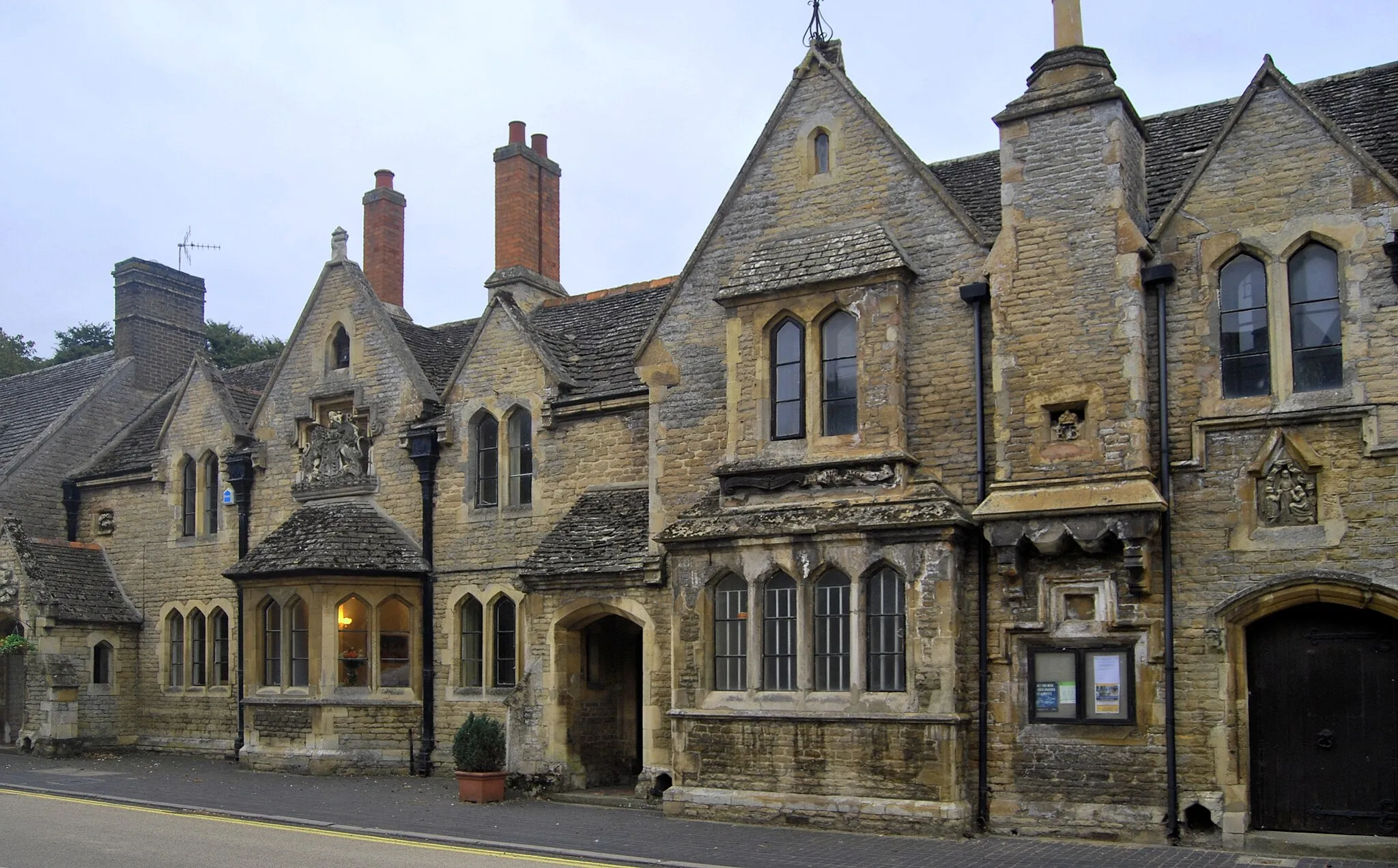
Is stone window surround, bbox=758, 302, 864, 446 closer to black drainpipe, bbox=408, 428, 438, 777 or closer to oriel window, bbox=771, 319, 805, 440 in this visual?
oriel window, bbox=771, 319, 805, 440

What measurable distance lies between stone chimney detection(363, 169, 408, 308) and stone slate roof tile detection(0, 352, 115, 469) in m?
8.14

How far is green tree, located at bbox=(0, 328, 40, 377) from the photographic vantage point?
5256 centimetres

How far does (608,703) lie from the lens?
21469mm

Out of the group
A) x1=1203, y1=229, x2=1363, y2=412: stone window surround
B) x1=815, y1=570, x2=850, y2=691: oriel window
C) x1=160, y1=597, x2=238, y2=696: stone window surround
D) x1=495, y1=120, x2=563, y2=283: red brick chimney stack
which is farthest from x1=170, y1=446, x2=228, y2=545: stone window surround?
x1=1203, y1=229, x2=1363, y2=412: stone window surround

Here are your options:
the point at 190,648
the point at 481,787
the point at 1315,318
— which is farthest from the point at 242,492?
the point at 1315,318

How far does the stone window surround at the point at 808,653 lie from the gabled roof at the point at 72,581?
15.8 m

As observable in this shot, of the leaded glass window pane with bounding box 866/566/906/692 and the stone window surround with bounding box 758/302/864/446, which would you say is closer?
the leaded glass window pane with bounding box 866/566/906/692

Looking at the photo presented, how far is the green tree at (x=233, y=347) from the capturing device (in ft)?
169

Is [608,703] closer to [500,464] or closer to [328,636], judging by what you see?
[500,464]

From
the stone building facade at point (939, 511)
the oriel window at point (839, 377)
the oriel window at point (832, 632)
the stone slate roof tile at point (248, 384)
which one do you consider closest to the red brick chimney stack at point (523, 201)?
the stone building facade at point (939, 511)

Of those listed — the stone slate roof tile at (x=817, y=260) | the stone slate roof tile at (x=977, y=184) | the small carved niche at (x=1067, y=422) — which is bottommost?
the small carved niche at (x=1067, y=422)

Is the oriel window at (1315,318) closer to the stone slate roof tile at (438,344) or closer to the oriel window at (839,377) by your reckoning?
the oriel window at (839,377)

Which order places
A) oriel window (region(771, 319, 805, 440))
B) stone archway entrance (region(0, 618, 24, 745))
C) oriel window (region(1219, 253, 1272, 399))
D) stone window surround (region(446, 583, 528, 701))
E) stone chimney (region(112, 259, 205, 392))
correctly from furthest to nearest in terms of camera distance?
stone chimney (region(112, 259, 205, 392)), stone archway entrance (region(0, 618, 24, 745)), stone window surround (region(446, 583, 528, 701)), oriel window (region(771, 319, 805, 440)), oriel window (region(1219, 253, 1272, 399))

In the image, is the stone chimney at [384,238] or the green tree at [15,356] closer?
the stone chimney at [384,238]
